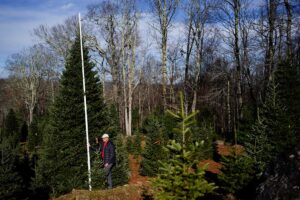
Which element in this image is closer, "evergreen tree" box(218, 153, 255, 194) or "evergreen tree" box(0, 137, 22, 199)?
"evergreen tree" box(218, 153, 255, 194)

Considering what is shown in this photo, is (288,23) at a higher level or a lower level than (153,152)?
higher

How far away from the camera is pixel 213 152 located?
24.2 meters

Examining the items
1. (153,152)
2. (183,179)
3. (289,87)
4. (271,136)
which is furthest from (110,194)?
(289,87)

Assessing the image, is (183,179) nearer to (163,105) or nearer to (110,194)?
(110,194)

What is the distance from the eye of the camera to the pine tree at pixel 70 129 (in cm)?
1383

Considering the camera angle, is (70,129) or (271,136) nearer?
(271,136)

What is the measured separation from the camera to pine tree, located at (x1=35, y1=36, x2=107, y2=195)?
13.8 meters

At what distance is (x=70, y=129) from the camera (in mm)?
14250

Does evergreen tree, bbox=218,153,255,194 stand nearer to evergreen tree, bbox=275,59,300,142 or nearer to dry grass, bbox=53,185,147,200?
dry grass, bbox=53,185,147,200

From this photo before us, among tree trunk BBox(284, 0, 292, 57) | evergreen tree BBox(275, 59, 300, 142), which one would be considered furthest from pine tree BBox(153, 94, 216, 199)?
tree trunk BBox(284, 0, 292, 57)

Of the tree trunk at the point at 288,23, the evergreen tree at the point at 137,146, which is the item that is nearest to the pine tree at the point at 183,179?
the tree trunk at the point at 288,23

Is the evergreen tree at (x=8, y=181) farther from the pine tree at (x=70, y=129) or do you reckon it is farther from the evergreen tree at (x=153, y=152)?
the evergreen tree at (x=153, y=152)

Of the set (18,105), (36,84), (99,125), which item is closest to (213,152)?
(99,125)

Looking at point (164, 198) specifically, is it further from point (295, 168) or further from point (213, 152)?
point (213, 152)
